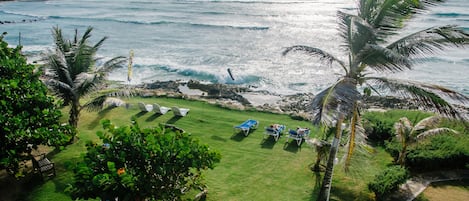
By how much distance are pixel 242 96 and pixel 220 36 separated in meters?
24.1

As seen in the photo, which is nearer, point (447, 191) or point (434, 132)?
point (447, 191)

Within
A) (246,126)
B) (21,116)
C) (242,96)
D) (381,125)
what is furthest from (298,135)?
(242,96)

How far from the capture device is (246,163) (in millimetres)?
13523

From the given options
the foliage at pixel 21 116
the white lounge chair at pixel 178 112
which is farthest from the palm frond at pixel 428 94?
the white lounge chair at pixel 178 112

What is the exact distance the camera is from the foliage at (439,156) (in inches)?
492

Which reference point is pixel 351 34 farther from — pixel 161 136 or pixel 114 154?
pixel 114 154

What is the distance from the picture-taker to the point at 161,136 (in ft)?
25.1

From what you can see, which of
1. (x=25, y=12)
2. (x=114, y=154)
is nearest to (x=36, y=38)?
(x=25, y=12)

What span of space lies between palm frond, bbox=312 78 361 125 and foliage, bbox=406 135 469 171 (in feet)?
18.1

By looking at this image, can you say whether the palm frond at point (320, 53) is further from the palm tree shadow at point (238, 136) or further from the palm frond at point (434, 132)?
the palm tree shadow at point (238, 136)

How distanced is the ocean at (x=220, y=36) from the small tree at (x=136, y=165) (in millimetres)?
5546

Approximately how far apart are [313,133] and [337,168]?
10.6ft

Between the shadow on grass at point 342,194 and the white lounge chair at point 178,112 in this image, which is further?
the white lounge chair at point 178,112

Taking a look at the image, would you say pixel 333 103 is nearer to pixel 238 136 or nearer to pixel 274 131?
pixel 274 131
